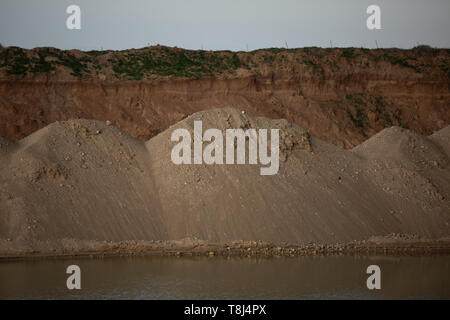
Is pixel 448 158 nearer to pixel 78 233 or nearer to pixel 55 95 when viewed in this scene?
pixel 78 233

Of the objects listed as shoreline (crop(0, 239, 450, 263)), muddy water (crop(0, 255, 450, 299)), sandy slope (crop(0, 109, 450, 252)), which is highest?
sandy slope (crop(0, 109, 450, 252))

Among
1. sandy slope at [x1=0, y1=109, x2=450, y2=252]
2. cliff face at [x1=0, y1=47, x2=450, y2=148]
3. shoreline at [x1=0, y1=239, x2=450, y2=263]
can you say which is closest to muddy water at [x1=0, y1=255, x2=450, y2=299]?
shoreline at [x1=0, y1=239, x2=450, y2=263]

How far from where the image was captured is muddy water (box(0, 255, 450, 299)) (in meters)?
16.2

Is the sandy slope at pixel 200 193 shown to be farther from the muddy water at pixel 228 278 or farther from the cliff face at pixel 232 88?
the cliff face at pixel 232 88

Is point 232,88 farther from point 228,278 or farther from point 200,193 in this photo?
point 228,278

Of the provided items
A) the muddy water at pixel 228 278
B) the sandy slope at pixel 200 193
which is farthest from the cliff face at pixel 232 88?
the muddy water at pixel 228 278

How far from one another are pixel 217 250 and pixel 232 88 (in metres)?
22.4

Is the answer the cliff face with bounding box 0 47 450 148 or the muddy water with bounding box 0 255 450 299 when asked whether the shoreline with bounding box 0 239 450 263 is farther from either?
the cliff face with bounding box 0 47 450 148

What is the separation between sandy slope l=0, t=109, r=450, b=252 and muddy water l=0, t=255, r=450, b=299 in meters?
1.81

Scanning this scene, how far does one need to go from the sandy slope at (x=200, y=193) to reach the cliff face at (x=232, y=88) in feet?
41.1

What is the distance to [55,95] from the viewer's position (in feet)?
127

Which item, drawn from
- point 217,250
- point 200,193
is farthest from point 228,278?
point 200,193

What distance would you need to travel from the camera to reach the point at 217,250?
72.4 feet

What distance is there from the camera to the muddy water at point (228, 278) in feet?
53.3
